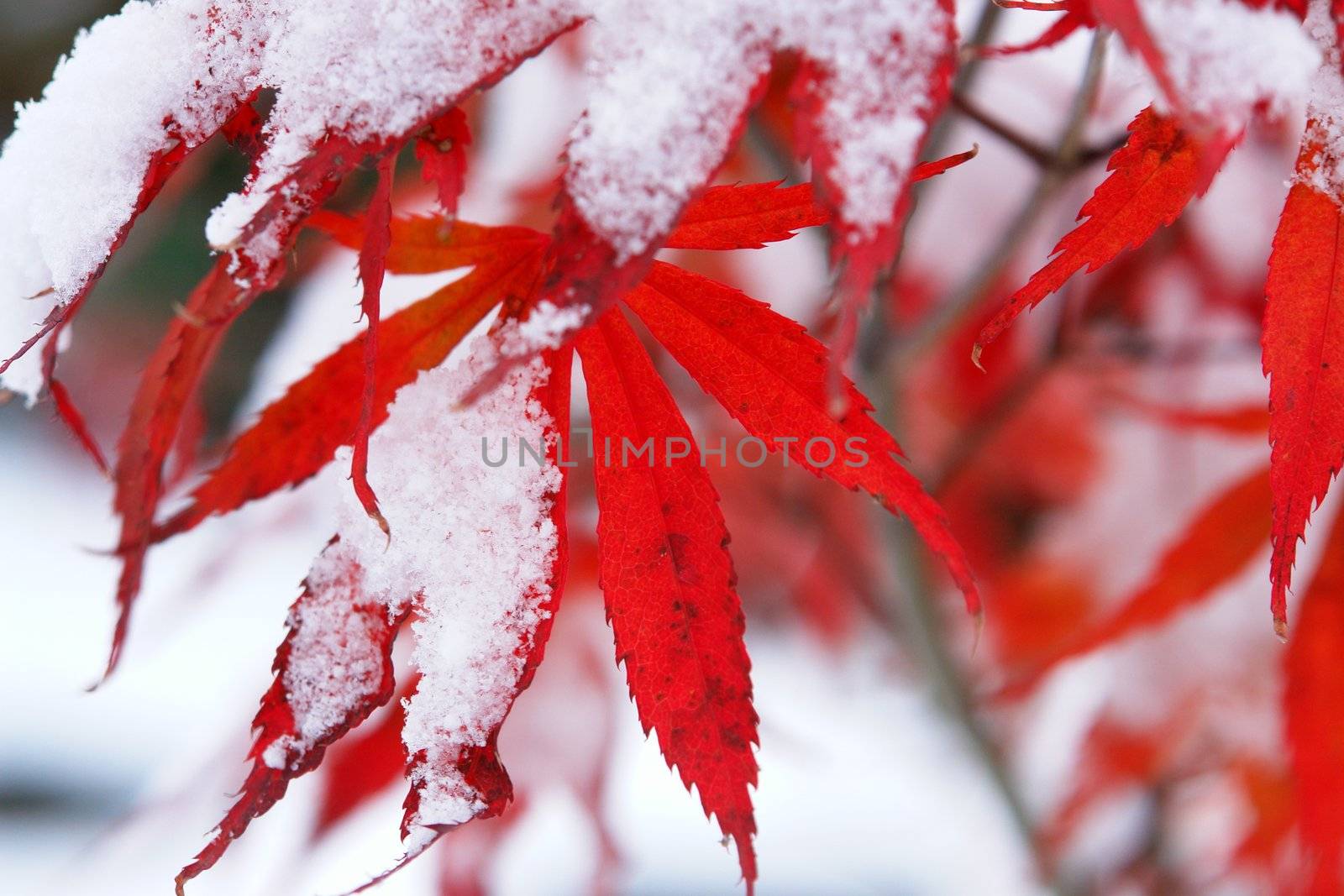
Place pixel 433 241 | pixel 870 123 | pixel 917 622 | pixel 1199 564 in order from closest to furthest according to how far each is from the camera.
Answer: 1. pixel 870 123
2. pixel 433 241
3. pixel 1199 564
4. pixel 917 622

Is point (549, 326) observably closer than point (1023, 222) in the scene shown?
Yes

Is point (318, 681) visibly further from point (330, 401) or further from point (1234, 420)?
point (1234, 420)

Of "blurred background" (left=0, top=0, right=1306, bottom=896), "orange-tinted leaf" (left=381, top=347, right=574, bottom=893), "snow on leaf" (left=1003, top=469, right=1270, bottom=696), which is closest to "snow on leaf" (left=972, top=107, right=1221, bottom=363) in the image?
"blurred background" (left=0, top=0, right=1306, bottom=896)

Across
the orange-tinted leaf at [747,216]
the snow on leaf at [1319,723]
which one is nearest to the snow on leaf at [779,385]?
the orange-tinted leaf at [747,216]

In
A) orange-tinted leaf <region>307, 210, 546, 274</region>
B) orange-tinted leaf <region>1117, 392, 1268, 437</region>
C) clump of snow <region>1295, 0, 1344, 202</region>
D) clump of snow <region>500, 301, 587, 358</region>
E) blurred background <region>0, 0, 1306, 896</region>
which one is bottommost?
blurred background <region>0, 0, 1306, 896</region>

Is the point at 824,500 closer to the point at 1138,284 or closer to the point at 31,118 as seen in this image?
the point at 1138,284

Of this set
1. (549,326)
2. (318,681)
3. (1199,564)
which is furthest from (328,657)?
(1199,564)

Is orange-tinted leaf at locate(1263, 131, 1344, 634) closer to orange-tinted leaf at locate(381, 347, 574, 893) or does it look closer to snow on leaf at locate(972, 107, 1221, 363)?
snow on leaf at locate(972, 107, 1221, 363)
